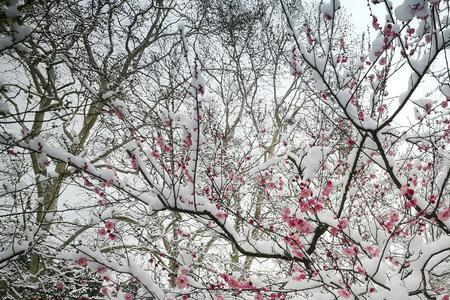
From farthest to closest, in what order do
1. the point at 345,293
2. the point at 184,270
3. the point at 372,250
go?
the point at 372,250
the point at 184,270
the point at 345,293

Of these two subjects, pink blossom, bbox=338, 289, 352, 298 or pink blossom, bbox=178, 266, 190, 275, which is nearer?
pink blossom, bbox=338, 289, 352, 298

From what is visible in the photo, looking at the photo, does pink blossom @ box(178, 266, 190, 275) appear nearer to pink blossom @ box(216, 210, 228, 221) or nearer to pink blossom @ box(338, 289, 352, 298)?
pink blossom @ box(216, 210, 228, 221)

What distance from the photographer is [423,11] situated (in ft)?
6.21

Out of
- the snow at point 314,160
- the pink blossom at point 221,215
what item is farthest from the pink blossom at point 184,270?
the snow at point 314,160

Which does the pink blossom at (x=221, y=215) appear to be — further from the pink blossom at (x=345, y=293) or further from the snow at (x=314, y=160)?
the pink blossom at (x=345, y=293)

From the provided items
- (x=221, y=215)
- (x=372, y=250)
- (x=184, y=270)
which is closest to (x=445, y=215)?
(x=372, y=250)

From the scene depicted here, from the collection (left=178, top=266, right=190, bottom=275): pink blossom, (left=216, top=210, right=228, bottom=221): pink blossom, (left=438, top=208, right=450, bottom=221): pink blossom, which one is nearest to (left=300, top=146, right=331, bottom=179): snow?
(left=216, top=210, right=228, bottom=221): pink blossom

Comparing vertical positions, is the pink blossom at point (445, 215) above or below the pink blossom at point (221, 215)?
below

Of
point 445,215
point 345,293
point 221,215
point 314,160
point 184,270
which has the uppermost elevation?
point 314,160

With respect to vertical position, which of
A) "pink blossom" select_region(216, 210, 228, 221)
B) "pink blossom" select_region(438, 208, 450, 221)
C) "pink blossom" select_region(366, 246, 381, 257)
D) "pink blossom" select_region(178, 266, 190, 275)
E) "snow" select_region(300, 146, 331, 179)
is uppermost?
"snow" select_region(300, 146, 331, 179)

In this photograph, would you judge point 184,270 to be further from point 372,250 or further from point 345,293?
point 372,250

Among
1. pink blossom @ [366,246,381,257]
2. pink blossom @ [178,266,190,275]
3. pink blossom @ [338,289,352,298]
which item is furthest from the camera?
pink blossom @ [366,246,381,257]

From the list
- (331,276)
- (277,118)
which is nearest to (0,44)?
(331,276)

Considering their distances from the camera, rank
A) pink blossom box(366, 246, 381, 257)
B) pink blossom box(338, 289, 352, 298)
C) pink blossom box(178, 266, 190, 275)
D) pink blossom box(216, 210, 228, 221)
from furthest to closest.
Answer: pink blossom box(366, 246, 381, 257) → pink blossom box(216, 210, 228, 221) → pink blossom box(178, 266, 190, 275) → pink blossom box(338, 289, 352, 298)
